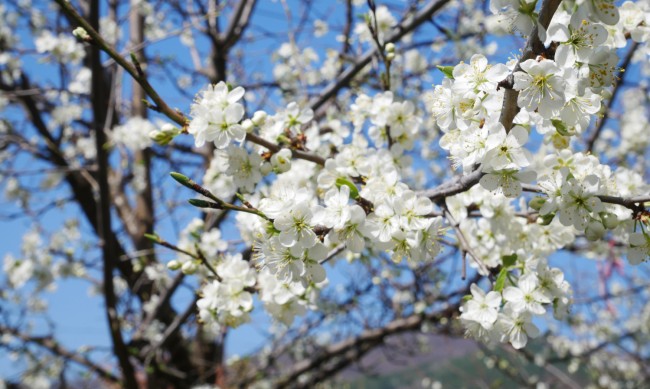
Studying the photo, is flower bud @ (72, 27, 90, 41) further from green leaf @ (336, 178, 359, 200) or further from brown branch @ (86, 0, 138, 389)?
brown branch @ (86, 0, 138, 389)

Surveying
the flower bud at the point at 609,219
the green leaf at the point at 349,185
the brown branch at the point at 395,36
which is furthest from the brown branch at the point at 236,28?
the flower bud at the point at 609,219

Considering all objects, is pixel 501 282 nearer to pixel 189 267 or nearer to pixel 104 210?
pixel 189 267

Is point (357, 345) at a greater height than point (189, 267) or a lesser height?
lesser

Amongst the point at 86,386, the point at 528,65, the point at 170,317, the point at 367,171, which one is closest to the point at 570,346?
the point at 170,317

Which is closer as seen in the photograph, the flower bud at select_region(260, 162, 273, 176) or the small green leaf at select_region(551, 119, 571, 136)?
the small green leaf at select_region(551, 119, 571, 136)

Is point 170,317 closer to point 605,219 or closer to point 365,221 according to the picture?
point 365,221

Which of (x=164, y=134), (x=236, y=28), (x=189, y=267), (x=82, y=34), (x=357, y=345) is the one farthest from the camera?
(x=357, y=345)

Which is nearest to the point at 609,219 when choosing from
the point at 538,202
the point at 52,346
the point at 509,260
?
the point at 538,202

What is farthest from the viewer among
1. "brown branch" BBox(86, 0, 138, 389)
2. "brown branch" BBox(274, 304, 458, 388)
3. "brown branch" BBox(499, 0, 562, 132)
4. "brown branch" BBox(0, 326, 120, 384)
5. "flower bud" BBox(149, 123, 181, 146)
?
"brown branch" BBox(274, 304, 458, 388)

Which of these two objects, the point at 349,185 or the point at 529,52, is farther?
the point at 349,185

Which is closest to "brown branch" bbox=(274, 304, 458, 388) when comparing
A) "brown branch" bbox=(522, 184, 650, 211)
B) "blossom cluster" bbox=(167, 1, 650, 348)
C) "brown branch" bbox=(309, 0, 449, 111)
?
"brown branch" bbox=(309, 0, 449, 111)

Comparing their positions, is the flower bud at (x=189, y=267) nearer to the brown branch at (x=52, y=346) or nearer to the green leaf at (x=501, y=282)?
the green leaf at (x=501, y=282)

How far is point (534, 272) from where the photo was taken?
4.77ft

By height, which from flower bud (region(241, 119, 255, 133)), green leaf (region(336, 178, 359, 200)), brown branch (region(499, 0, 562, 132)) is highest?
flower bud (region(241, 119, 255, 133))
